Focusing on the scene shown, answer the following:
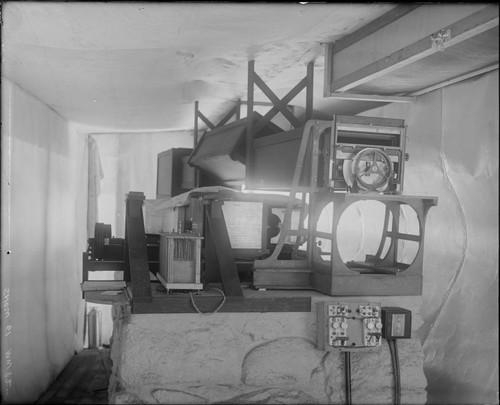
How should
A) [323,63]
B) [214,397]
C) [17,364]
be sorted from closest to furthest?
[214,397] < [323,63] < [17,364]

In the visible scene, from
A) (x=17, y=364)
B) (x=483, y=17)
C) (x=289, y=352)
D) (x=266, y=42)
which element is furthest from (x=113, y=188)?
(x=483, y=17)

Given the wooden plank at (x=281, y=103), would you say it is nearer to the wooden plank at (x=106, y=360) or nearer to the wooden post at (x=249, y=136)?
the wooden post at (x=249, y=136)

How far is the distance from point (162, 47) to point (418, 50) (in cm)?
132

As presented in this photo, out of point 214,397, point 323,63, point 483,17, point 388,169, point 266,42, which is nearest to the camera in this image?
point 483,17

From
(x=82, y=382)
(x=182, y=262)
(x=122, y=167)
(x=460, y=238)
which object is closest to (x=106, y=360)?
(x=82, y=382)

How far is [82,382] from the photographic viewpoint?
5195mm

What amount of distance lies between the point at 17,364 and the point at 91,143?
3552 millimetres

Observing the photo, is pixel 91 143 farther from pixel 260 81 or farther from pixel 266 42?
pixel 266 42

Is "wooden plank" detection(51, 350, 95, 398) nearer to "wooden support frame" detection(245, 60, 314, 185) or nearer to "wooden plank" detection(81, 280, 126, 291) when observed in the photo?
"wooden plank" detection(81, 280, 126, 291)

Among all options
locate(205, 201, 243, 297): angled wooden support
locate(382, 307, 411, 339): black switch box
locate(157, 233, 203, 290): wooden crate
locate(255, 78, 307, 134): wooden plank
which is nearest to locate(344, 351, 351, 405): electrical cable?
locate(382, 307, 411, 339): black switch box

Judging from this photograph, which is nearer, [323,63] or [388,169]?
[388,169]

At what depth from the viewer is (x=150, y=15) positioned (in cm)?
227

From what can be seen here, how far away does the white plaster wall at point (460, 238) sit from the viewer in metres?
2.72

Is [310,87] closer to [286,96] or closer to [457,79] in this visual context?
[286,96]
